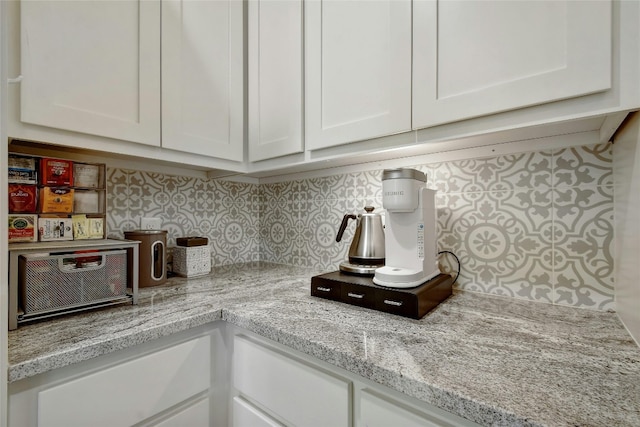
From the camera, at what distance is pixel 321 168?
4.71 ft

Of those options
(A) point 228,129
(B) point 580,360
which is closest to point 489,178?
(B) point 580,360

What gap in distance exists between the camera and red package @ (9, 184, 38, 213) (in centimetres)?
84

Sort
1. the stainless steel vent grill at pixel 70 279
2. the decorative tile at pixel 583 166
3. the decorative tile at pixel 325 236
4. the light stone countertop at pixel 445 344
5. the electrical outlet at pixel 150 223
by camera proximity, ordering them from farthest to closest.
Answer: the decorative tile at pixel 325 236 → the electrical outlet at pixel 150 223 → the decorative tile at pixel 583 166 → the stainless steel vent grill at pixel 70 279 → the light stone countertop at pixel 445 344

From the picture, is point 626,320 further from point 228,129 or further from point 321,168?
point 228,129

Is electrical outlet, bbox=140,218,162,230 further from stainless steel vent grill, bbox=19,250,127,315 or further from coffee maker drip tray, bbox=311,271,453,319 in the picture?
coffee maker drip tray, bbox=311,271,453,319

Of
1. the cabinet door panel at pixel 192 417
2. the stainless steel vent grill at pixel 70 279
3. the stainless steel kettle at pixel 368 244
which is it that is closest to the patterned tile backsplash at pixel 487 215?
the stainless steel kettle at pixel 368 244

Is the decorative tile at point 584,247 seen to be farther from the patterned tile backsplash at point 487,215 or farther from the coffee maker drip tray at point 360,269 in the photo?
the coffee maker drip tray at point 360,269

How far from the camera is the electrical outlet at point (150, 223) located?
4.32 ft

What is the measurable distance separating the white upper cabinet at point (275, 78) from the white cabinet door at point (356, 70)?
5 cm

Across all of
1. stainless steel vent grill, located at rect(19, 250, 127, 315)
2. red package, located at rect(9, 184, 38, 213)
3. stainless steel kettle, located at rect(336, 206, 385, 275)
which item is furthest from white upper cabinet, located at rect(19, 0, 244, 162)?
stainless steel kettle, located at rect(336, 206, 385, 275)

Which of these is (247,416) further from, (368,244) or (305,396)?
(368,244)

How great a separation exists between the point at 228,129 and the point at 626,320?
1397 mm

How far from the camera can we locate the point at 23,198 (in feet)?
2.82

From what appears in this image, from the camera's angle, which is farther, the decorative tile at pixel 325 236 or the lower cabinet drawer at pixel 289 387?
the decorative tile at pixel 325 236
